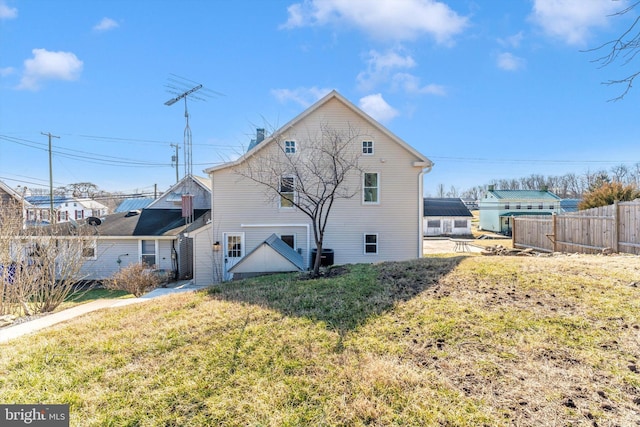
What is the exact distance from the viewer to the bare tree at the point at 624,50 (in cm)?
320

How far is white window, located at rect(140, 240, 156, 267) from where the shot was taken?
592 inches

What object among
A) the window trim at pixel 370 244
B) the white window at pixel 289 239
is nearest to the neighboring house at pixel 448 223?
the window trim at pixel 370 244

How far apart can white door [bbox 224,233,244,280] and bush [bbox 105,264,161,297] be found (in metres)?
2.98

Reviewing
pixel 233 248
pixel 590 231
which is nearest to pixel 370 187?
pixel 233 248

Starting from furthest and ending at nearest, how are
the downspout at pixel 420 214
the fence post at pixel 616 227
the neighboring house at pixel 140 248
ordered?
the neighboring house at pixel 140 248 < the downspout at pixel 420 214 < the fence post at pixel 616 227

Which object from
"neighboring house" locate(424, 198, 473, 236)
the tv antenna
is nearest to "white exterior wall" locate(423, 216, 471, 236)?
"neighboring house" locate(424, 198, 473, 236)

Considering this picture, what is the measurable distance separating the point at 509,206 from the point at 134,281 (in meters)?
39.8

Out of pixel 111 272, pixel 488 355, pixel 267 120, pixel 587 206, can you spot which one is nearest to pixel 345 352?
pixel 488 355

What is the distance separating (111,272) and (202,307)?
12464mm

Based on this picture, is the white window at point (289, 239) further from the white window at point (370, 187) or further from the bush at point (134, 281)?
the bush at point (134, 281)

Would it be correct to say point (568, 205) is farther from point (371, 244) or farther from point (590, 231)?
point (371, 244)

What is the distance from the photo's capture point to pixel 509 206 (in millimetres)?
36375

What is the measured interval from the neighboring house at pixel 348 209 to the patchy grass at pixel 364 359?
23.3 ft

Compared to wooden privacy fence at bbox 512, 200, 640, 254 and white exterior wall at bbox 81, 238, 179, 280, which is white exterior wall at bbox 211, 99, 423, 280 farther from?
wooden privacy fence at bbox 512, 200, 640, 254
